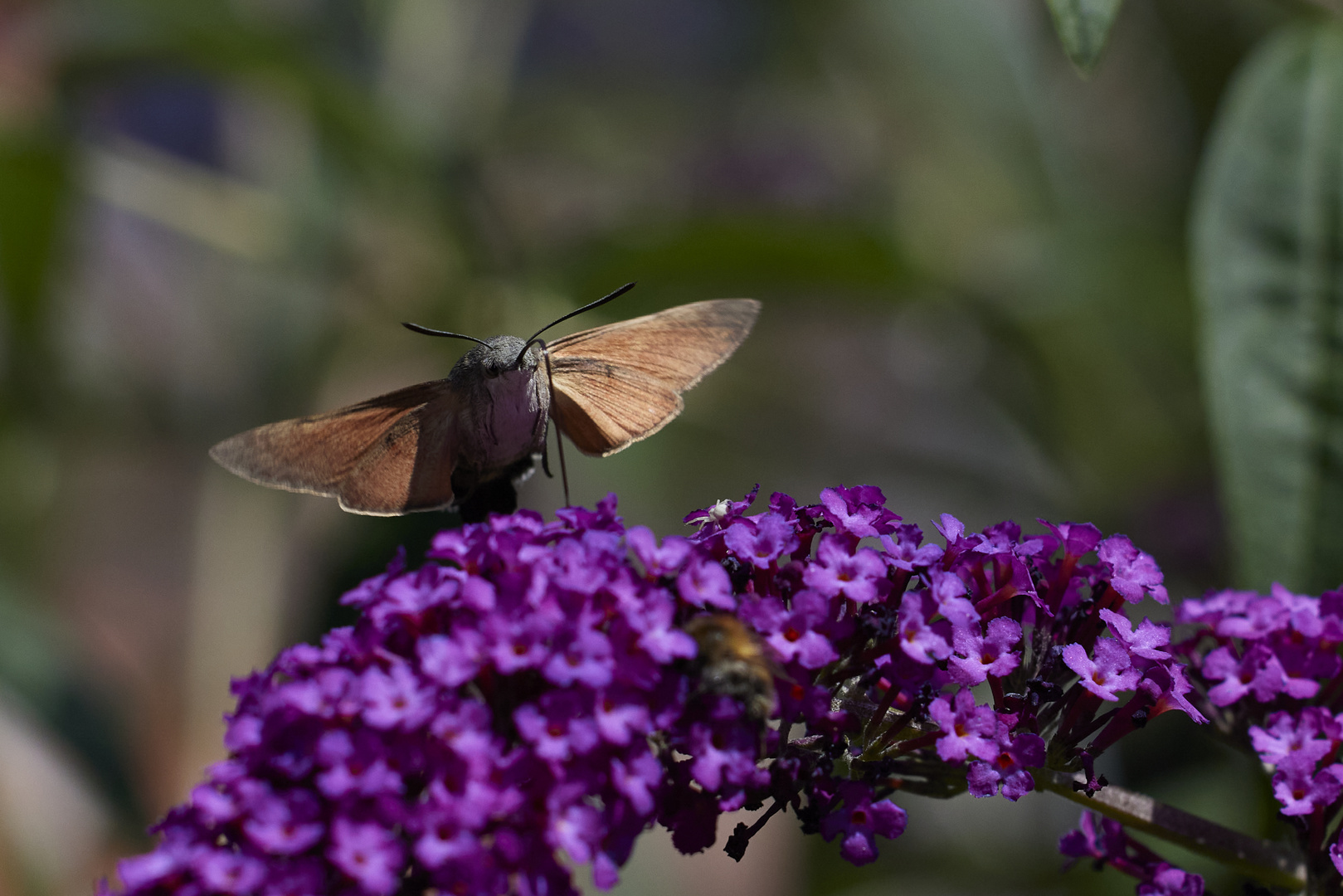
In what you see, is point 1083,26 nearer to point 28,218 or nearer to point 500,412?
point 500,412

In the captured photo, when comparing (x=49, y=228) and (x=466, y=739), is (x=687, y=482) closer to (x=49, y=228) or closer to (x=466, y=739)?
(x=49, y=228)

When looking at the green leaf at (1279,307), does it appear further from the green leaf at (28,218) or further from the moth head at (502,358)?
the green leaf at (28,218)

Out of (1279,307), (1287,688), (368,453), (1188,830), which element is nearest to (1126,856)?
(1188,830)

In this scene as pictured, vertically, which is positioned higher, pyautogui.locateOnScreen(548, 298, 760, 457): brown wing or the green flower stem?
pyautogui.locateOnScreen(548, 298, 760, 457): brown wing

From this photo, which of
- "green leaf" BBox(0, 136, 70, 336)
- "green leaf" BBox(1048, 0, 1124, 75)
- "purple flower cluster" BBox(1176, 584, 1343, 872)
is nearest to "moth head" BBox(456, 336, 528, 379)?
"green leaf" BBox(1048, 0, 1124, 75)

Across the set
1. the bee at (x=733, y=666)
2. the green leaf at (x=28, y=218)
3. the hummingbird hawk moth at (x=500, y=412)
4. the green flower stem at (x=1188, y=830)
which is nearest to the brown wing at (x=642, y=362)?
the hummingbird hawk moth at (x=500, y=412)

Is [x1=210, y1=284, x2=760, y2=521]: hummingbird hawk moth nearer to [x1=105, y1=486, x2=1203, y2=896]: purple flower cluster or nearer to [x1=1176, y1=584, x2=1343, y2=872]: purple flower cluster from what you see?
[x1=105, y1=486, x2=1203, y2=896]: purple flower cluster

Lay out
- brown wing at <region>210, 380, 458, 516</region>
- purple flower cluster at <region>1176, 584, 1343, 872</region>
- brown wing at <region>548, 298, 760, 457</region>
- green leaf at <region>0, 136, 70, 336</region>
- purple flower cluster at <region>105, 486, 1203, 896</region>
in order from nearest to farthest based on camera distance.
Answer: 1. purple flower cluster at <region>105, 486, 1203, 896</region>
2. purple flower cluster at <region>1176, 584, 1343, 872</region>
3. brown wing at <region>210, 380, 458, 516</region>
4. brown wing at <region>548, 298, 760, 457</region>
5. green leaf at <region>0, 136, 70, 336</region>
